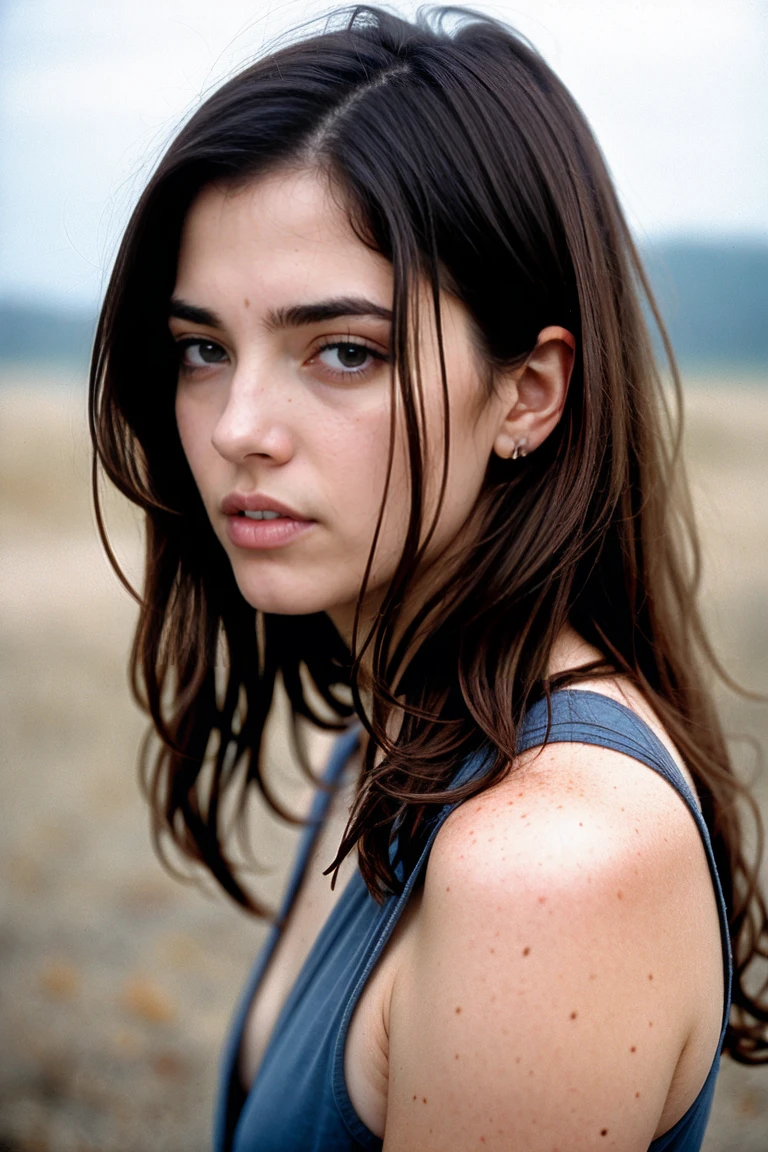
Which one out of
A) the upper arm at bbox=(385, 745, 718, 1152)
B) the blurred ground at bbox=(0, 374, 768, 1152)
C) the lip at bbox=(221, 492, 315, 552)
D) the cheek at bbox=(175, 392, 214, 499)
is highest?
the cheek at bbox=(175, 392, 214, 499)

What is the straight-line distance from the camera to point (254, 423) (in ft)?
4.66

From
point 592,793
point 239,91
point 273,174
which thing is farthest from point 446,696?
point 239,91

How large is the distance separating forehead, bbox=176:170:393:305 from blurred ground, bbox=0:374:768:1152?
1.78 ft

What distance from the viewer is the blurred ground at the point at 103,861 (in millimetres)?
3051

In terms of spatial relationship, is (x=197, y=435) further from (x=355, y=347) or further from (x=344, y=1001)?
(x=344, y=1001)

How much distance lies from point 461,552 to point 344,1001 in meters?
0.65

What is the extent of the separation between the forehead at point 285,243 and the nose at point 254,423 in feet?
0.42

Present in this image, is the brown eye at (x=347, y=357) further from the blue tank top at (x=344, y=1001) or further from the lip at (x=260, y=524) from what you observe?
the blue tank top at (x=344, y=1001)

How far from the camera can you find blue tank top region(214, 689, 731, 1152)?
1.27 m

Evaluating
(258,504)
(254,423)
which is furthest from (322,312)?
(258,504)

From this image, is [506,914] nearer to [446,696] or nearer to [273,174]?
[446,696]

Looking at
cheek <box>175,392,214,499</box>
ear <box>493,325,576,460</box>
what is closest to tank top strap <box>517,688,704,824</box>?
ear <box>493,325,576,460</box>

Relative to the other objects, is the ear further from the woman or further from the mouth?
the mouth

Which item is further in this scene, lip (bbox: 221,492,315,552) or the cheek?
the cheek
